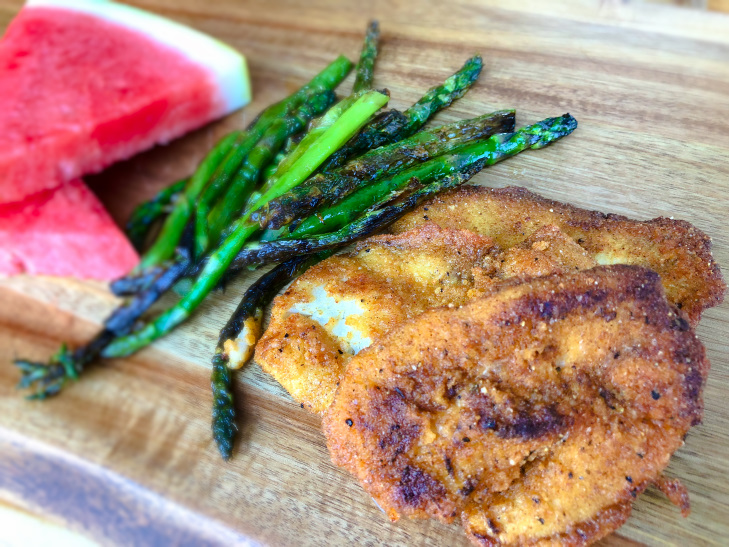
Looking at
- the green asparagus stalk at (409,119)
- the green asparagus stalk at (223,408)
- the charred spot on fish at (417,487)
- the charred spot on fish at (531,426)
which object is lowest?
the green asparagus stalk at (223,408)

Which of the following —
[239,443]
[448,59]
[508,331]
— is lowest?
[239,443]

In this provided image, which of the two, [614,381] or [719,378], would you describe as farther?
[719,378]

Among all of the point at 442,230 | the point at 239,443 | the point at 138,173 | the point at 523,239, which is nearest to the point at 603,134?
the point at 523,239

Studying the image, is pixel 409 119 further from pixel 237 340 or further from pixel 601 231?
pixel 237 340

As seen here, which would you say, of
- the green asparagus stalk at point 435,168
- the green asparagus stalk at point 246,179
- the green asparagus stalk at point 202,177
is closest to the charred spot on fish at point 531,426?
the green asparagus stalk at point 435,168

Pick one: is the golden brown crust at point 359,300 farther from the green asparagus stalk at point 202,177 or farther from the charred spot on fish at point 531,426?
the green asparagus stalk at point 202,177

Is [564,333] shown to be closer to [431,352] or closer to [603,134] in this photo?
[431,352]

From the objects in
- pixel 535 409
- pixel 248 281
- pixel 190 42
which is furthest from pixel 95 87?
pixel 535 409

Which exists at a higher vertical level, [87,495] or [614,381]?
[614,381]
